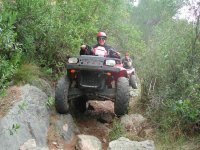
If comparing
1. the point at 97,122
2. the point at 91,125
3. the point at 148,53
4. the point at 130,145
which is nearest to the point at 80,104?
the point at 97,122

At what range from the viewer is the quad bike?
7.10 meters

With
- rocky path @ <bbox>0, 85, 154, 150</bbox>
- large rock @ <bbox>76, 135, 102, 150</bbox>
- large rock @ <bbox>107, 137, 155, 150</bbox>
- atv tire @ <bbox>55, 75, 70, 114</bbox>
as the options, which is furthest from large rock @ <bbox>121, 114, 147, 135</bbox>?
atv tire @ <bbox>55, 75, 70, 114</bbox>

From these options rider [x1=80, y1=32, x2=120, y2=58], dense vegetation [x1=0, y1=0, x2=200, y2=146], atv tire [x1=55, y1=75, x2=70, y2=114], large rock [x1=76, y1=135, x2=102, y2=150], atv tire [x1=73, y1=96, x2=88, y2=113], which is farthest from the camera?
atv tire [x1=73, y1=96, x2=88, y2=113]

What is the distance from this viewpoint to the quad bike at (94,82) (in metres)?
7.10

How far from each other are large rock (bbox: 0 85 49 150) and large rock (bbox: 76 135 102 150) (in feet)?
2.11

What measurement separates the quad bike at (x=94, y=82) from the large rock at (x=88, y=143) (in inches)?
31.9

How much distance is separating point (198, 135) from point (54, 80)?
153 inches

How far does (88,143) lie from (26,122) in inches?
48.3

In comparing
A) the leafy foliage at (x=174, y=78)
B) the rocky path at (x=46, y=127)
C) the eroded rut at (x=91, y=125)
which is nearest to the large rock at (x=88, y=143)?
the rocky path at (x=46, y=127)

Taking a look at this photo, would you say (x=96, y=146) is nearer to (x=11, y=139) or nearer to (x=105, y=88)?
(x=105, y=88)

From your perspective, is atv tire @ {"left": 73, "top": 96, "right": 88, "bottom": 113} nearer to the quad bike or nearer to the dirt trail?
the dirt trail

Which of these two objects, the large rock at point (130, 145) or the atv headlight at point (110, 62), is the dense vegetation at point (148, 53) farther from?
the atv headlight at point (110, 62)

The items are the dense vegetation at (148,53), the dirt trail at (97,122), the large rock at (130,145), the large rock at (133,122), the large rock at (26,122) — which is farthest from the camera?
the dirt trail at (97,122)

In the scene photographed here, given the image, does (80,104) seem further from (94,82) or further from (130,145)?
A: (130,145)
